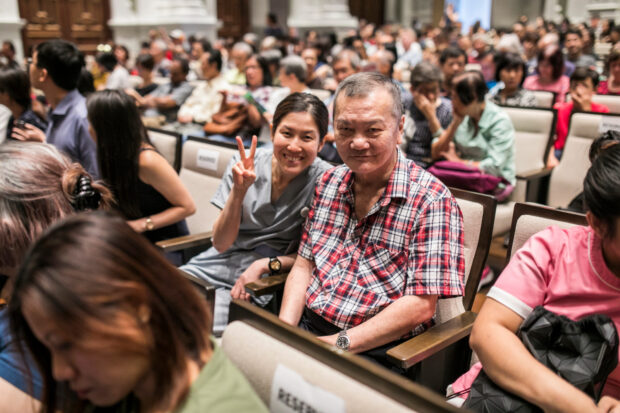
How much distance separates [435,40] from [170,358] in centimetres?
969

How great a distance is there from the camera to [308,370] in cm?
81

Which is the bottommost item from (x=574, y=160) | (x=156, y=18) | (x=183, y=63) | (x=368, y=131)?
(x=574, y=160)

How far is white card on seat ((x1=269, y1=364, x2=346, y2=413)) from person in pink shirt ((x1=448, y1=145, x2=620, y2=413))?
48cm

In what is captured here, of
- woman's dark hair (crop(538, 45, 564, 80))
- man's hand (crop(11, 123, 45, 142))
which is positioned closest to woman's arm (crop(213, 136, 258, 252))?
man's hand (crop(11, 123, 45, 142))

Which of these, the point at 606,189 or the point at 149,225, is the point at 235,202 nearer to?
the point at 149,225

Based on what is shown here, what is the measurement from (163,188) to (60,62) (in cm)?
119

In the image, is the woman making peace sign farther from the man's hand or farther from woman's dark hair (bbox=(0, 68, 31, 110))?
woman's dark hair (bbox=(0, 68, 31, 110))

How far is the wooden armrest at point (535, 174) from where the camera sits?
297 cm

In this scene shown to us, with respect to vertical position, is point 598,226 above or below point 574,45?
below

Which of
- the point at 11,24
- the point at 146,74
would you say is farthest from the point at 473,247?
the point at 11,24

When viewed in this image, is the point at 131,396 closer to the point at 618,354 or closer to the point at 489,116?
the point at 618,354

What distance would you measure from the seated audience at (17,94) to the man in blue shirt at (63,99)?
0.83 feet

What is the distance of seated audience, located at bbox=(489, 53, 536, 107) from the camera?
3854 millimetres

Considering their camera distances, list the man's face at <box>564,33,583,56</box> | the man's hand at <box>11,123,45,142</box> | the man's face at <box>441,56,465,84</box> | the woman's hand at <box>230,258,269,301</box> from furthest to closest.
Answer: the man's face at <box>564,33,583,56</box> → the man's face at <box>441,56,465,84</box> → the man's hand at <box>11,123,45,142</box> → the woman's hand at <box>230,258,269,301</box>
